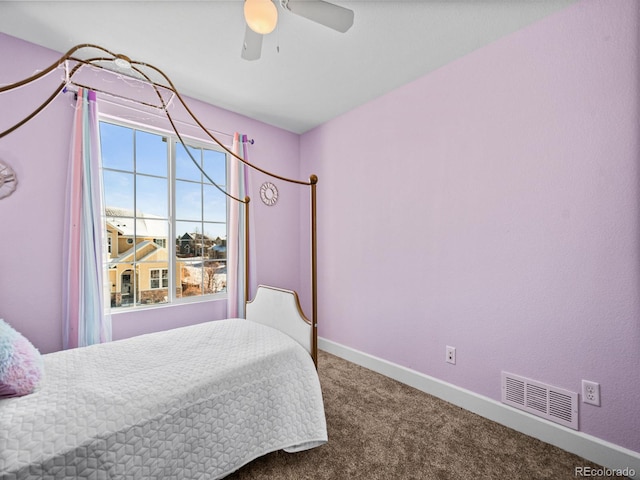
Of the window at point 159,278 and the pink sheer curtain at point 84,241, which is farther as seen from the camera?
the window at point 159,278

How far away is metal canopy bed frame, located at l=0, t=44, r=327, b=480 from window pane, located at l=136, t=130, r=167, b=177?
3.70 ft

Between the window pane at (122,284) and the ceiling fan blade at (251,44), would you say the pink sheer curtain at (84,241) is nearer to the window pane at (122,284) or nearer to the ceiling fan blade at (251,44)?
the window pane at (122,284)

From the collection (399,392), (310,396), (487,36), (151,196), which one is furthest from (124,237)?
(487,36)

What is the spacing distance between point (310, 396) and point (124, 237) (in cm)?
213

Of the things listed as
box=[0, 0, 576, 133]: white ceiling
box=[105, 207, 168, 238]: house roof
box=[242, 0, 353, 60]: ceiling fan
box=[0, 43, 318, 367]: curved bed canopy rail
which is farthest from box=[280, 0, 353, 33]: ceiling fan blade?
box=[105, 207, 168, 238]: house roof

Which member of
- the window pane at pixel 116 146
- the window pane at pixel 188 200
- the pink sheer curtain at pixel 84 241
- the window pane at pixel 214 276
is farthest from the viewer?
the window pane at pixel 214 276

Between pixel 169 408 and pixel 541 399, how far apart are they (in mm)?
2158

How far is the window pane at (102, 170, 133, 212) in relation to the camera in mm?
2480

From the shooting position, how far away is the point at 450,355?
2254 millimetres

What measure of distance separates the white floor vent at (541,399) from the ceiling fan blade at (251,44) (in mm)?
2625

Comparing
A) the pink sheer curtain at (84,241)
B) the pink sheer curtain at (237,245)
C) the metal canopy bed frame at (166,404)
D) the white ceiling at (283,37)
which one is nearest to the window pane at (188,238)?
the pink sheer curtain at (237,245)

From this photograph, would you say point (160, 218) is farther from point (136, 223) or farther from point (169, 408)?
point (169, 408)

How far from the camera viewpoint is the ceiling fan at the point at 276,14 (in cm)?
125

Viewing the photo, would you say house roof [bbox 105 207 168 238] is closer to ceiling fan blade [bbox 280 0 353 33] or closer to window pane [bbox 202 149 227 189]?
window pane [bbox 202 149 227 189]
